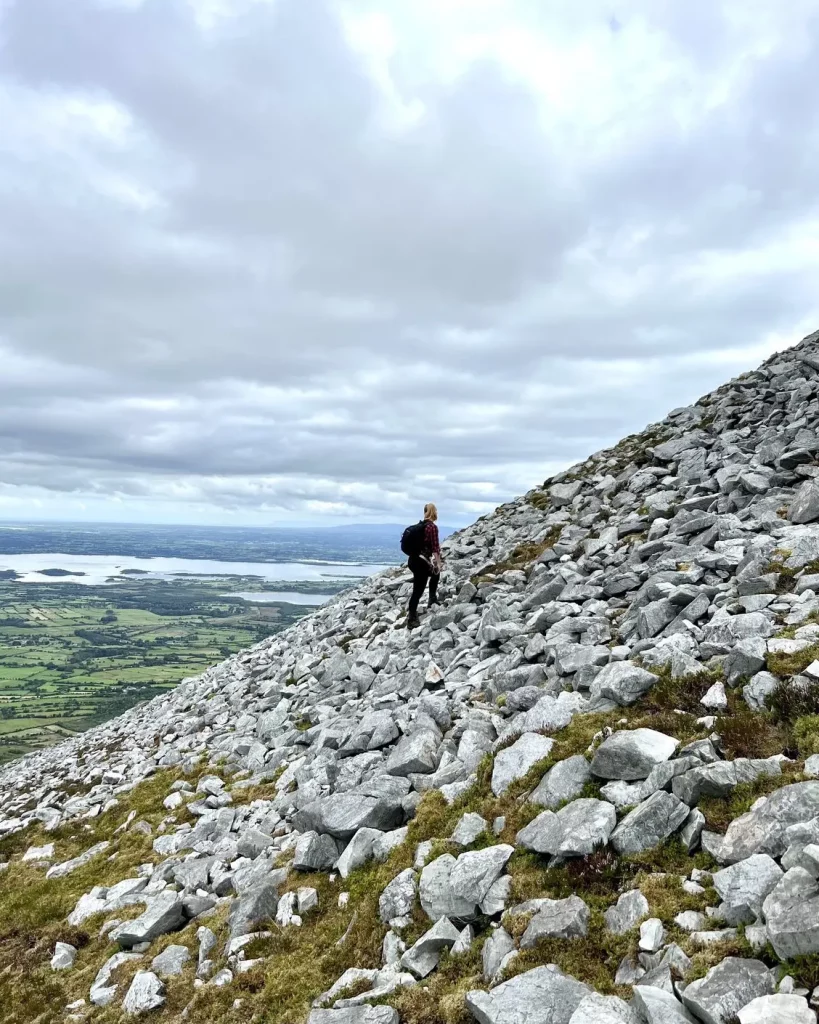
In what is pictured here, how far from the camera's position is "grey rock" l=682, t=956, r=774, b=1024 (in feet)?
17.1

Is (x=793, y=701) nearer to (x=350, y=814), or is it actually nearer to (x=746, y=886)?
(x=746, y=886)

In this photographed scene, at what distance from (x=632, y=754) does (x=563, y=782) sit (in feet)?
3.82

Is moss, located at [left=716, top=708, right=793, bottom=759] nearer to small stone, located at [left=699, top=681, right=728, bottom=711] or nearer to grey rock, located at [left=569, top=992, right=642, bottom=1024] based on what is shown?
small stone, located at [left=699, top=681, right=728, bottom=711]

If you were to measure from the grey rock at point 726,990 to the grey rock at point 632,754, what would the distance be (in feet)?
10.7

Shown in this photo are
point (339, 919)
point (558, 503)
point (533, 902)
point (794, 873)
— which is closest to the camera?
point (794, 873)

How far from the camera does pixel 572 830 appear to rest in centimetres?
820

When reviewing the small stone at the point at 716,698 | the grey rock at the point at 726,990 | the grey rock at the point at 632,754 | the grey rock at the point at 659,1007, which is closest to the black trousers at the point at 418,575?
the small stone at the point at 716,698

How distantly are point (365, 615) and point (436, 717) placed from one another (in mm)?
13621

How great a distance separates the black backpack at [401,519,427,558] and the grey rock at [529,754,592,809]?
12.2 m

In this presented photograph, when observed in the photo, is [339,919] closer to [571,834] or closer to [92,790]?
Result: [571,834]

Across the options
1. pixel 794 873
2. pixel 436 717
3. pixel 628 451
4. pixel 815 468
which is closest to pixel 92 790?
pixel 436 717

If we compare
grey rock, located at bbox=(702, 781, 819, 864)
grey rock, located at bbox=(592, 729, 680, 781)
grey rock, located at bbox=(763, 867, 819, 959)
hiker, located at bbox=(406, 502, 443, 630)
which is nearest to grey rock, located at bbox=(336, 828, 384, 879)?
grey rock, located at bbox=(592, 729, 680, 781)

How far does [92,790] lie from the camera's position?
20531 mm

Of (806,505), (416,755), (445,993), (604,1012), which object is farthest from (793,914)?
(806,505)
